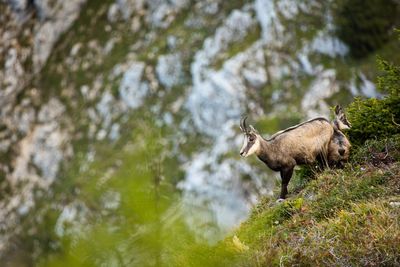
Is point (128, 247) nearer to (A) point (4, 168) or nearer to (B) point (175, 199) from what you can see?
(B) point (175, 199)

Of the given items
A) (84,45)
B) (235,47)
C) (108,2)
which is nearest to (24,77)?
(84,45)

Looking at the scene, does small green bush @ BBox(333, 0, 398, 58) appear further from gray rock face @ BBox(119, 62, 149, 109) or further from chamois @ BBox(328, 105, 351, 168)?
chamois @ BBox(328, 105, 351, 168)

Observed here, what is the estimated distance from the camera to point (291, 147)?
11.2 m

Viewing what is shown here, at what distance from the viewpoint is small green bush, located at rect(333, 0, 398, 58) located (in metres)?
59.6

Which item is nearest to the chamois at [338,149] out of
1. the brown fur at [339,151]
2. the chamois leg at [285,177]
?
the brown fur at [339,151]

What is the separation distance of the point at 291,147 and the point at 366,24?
174 ft

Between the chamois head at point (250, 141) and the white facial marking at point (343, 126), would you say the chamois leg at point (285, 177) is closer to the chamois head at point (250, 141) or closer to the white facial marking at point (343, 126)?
the chamois head at point (250, 141)

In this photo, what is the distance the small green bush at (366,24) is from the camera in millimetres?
59562

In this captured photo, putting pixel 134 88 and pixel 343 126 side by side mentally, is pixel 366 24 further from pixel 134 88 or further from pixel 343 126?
pixel 343 126

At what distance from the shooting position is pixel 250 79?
210 ft

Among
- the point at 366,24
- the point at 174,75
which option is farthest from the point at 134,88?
the point at 366,24

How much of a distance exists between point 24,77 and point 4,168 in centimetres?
1350

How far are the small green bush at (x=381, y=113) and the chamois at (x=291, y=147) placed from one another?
2.25 ft

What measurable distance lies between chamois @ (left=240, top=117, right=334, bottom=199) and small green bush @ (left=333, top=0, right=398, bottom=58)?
50.8 m
